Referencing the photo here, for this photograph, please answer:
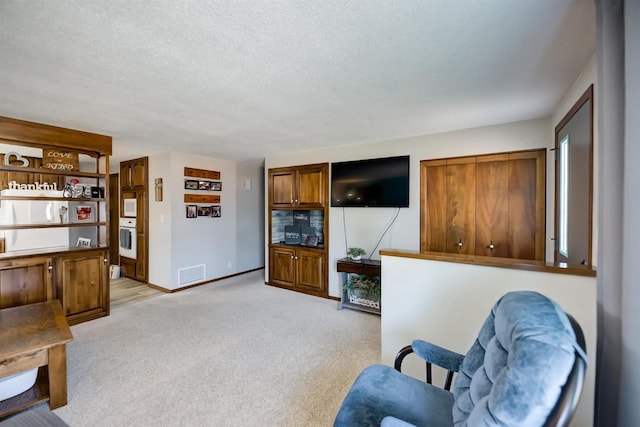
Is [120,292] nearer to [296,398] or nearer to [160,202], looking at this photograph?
[160,202]

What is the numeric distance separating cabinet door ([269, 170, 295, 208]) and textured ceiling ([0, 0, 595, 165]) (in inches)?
72.6

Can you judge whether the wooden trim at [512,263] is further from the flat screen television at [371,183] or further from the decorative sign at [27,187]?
the decorative sign at [27,187]

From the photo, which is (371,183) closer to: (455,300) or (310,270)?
(310,270)

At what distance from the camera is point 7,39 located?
1520mm

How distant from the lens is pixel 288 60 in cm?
175

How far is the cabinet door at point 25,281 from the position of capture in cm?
289

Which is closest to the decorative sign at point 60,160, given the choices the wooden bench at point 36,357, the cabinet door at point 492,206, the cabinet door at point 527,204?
the wooden bench at point 36,357

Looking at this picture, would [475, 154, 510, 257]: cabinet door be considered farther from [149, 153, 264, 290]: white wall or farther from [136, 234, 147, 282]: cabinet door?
[136, 234, 147, 282]: cabinet door

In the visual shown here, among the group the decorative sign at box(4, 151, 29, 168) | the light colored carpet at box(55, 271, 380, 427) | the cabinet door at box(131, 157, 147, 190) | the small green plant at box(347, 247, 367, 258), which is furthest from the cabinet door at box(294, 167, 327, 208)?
the decorative sign at box(4, 151, 29, 168)

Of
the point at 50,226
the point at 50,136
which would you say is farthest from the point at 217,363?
the point at 50,136

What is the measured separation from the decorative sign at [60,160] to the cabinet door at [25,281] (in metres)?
1.07

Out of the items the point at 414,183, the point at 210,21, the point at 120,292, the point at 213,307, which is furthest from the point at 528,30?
the point at 120,292

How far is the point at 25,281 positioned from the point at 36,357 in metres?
1.72

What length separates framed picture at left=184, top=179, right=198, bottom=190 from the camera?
15.7ft
